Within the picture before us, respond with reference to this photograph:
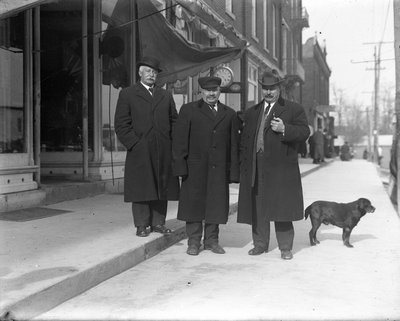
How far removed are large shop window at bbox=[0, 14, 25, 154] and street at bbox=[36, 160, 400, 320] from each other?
3065mm

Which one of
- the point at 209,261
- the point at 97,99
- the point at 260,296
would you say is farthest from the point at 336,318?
the point at 97,99

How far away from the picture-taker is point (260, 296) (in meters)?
4.00

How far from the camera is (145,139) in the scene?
214 inches

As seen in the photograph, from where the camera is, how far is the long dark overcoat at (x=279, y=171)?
5219 millimetres

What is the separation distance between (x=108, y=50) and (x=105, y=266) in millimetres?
6116

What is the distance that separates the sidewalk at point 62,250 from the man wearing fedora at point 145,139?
491 mm

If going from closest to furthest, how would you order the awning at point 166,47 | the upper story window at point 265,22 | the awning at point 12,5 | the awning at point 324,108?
the awning at point 12,5 → the awning at point 166,47 → the upper story window at point 265,22 → the awning at point 324,108

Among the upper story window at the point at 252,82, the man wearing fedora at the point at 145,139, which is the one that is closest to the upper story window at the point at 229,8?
the upper story window at the point at 252,82

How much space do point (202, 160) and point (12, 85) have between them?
358cm

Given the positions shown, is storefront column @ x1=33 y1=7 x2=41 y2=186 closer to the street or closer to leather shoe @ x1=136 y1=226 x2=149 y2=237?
leather shoe @ x1=136 y1=226 x2=149 y2=237

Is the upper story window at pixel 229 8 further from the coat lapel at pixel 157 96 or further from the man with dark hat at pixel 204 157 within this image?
the man with dark hat at pixel 204 157

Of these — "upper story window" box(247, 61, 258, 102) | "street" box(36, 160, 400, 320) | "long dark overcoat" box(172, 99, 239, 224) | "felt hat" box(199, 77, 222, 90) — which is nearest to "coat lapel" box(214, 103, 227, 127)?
"long dark overcoat" box(172, 99, 239, 224)

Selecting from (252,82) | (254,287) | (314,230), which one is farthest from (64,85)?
(252,82)

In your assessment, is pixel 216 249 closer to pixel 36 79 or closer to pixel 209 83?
pixel 209 83
